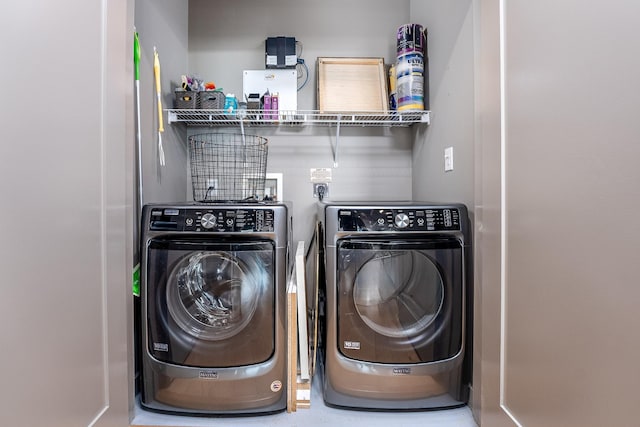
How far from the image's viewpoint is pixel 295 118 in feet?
6.48

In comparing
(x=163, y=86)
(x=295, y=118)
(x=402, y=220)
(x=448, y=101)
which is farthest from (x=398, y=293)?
(x=163, y=86)

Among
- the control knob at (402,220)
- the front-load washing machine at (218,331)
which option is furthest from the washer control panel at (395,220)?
the front-load washing machine at (218,331)

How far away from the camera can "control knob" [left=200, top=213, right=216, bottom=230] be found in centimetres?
118

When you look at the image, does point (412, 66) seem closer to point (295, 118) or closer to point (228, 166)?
point (295, 118)

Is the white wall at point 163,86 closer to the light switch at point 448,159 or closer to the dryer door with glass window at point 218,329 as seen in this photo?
the dryer door with glass window at point 218,329

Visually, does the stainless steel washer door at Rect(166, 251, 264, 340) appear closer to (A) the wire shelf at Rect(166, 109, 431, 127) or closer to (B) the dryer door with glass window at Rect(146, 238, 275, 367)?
(B) the dryer door with glass window at Rect(146, 238, 275, 367)

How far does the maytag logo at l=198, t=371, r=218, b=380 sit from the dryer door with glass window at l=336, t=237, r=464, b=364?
526 millimetres

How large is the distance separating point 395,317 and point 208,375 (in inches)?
32.1

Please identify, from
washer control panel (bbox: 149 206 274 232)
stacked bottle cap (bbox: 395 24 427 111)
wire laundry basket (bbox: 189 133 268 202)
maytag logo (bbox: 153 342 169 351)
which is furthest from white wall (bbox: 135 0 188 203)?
stacked bottle cap (bbox: 395 24 427 111)

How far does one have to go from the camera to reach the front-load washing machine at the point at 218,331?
1.18 m

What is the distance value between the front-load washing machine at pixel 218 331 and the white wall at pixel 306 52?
871 mm

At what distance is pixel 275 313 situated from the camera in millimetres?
1181
